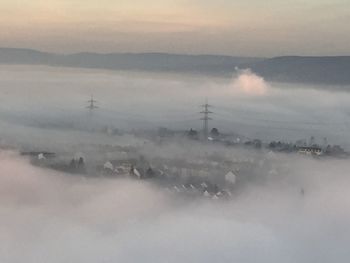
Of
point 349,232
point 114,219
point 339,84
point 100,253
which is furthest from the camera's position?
point 339,84

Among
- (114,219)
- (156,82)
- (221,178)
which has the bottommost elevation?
(114,219)

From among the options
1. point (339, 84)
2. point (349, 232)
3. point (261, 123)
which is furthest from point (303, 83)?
point (349, 232)

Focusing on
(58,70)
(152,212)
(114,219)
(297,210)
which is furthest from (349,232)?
(58,70)

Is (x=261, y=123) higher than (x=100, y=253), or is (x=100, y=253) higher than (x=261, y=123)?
(x=261, y=123)

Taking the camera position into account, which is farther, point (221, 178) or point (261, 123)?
point (261, 123)

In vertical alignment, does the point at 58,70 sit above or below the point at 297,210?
above

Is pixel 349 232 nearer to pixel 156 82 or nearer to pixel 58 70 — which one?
pixel 156 82

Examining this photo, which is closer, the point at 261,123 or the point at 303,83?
the point at 261,123

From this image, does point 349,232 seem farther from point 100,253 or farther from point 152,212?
point 100,253

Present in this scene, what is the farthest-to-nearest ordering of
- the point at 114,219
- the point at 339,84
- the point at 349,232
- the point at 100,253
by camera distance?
the point at 339,84, the point at 114,219, the point at 349,232, the point at 100,253
